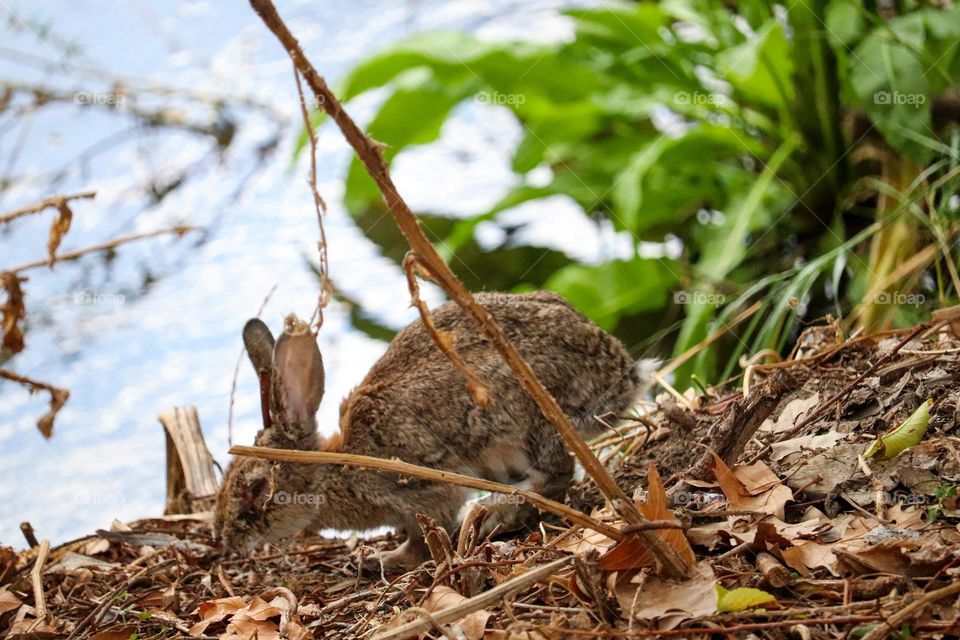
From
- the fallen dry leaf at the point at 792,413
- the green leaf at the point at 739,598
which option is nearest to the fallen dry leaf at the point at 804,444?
the fallen dry leaf at the point at 792,413

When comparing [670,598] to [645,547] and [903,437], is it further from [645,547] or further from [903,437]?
[903,437]

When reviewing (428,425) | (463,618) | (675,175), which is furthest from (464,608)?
(675,175)

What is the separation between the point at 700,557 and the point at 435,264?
1.08 m

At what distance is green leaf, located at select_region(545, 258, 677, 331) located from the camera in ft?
21.0

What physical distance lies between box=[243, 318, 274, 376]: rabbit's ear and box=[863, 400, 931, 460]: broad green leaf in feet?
7.64

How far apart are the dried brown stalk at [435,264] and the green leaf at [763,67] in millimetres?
4115

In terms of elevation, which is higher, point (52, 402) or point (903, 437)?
point (52, 402)

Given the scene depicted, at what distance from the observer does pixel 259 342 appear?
4.07m

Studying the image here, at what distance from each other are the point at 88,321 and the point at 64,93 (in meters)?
2.01

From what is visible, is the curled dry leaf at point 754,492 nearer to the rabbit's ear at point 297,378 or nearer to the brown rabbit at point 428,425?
the brown rabbit at point 428,425

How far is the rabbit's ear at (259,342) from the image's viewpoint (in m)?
4.06

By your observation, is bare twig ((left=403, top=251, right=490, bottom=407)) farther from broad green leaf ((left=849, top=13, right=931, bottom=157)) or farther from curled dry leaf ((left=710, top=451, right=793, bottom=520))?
broad green leaf ((left=849, top=13, right=931, bottom=157))

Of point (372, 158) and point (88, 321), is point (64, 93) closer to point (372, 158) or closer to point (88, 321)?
point (88, 321)

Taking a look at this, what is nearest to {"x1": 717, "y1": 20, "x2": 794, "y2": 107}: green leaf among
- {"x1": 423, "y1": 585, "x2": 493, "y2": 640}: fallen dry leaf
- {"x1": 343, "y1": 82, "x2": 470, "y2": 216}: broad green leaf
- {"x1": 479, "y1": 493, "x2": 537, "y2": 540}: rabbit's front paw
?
{"x1": 343, "y1": 82, "x2": 470, "y2": 216}: broad green leaf
